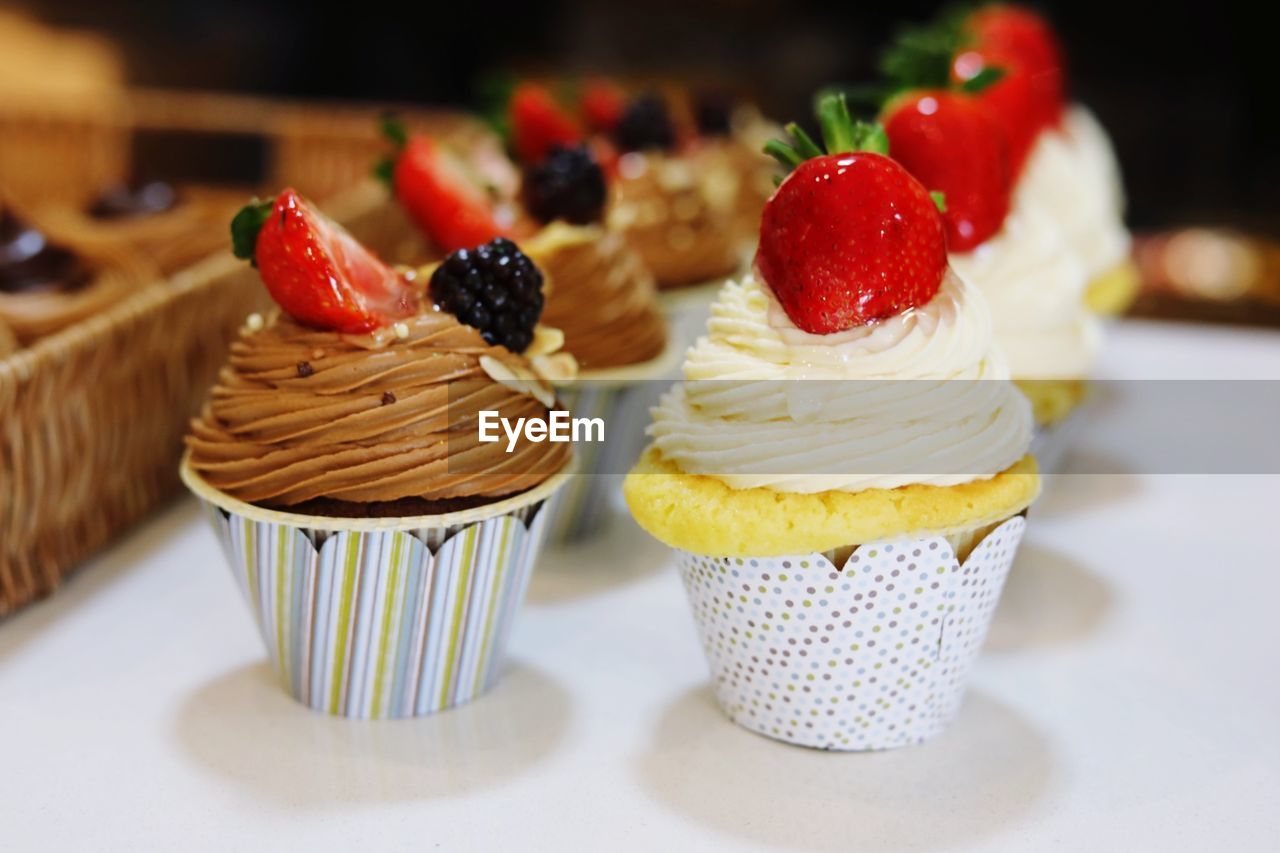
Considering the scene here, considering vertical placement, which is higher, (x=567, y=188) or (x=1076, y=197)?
(x=567, y=188)

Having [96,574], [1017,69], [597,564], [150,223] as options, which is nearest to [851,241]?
[597,564]

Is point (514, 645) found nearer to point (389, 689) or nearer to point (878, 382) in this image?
point (389, 689)

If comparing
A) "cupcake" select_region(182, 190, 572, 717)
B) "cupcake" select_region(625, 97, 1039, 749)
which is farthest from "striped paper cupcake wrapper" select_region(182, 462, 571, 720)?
"cupcake" select_region(625, 97, 1039, 749)

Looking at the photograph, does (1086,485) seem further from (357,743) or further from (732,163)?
(357,743)

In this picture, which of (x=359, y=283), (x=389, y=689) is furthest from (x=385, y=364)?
(x=389, y=689)

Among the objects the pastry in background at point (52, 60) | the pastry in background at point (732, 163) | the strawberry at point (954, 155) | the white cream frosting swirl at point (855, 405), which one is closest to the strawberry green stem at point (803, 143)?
the white cream frosting swirl at point (855, 405)
